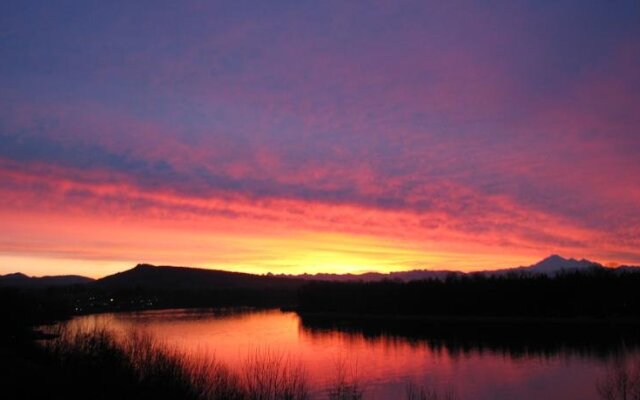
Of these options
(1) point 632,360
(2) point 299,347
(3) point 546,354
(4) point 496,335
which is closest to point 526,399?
(1) point 632,360

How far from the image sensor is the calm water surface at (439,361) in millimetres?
28469

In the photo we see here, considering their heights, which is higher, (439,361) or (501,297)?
(501,297)

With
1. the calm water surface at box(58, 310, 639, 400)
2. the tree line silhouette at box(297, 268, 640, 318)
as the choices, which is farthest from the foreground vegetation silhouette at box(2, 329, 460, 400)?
the tree line silhouette at box(297, 268, 640, 318)

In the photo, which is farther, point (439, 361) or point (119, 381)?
point (439, 361)

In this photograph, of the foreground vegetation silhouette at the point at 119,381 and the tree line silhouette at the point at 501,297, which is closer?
the foreground vegetation silhouette at the point at 119,381

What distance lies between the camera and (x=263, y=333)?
60812mm

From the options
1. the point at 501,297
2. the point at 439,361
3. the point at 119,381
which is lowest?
the point at 439,361

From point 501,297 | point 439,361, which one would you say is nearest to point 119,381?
point 439,361

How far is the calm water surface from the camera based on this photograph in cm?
2847

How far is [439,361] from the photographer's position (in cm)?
3906

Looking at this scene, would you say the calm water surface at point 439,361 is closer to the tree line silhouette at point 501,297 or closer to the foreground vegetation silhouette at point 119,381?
the foreground vegetation silhouette at point 119,381

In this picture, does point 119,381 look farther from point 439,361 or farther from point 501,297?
point 501,297

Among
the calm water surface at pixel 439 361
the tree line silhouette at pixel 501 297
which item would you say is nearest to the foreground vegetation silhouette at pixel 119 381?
the calm water surface at pixel 439 361

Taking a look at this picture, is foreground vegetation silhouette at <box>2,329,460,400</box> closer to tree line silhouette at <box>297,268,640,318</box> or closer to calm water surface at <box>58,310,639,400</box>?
calm water surface at <box>58,310,639,400</box>
